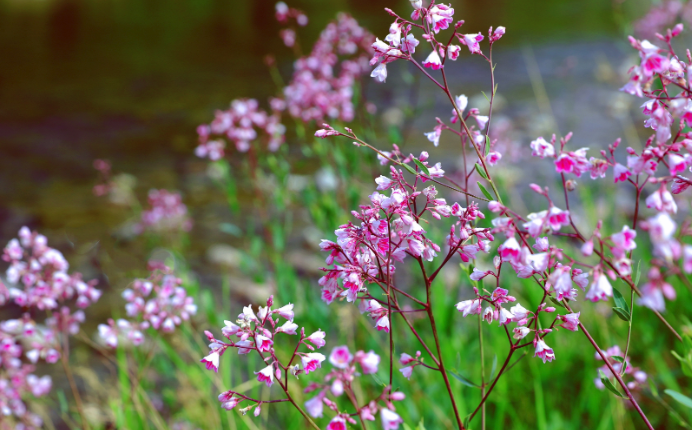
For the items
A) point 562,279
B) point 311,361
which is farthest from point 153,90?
point 562,279

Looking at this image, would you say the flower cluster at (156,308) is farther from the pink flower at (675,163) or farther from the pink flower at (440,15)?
the pink flower at (675,163)

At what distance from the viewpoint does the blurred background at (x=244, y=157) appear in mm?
2451

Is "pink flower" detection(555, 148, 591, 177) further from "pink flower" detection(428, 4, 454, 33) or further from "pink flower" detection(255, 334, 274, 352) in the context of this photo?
"pink flower" detection(255, 334, 274, 352)

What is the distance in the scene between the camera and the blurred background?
8.04 feet

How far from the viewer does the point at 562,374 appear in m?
2.33

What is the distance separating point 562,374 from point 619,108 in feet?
15.8

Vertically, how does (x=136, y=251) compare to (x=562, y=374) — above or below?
above

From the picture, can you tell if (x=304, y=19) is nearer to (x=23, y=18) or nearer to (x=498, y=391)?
(x=498, y=391)

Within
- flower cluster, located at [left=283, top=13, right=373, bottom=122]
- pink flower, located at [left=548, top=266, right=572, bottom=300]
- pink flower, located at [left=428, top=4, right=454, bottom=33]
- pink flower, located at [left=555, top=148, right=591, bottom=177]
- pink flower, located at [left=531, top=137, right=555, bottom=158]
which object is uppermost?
flower cluster, located at [left=283, top=13, right=373, bottom=122]

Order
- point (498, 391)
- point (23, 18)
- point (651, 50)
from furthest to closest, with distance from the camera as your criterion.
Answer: point (23, 18) < point (498, 391) < point (651, 50)

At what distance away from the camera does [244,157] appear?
5.82 m

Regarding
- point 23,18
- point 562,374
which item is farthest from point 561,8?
point 23,18

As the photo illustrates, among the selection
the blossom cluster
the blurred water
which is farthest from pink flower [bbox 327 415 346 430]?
the blurred water

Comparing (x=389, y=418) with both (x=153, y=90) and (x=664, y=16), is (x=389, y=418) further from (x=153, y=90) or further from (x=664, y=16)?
(x=153, y=90)
